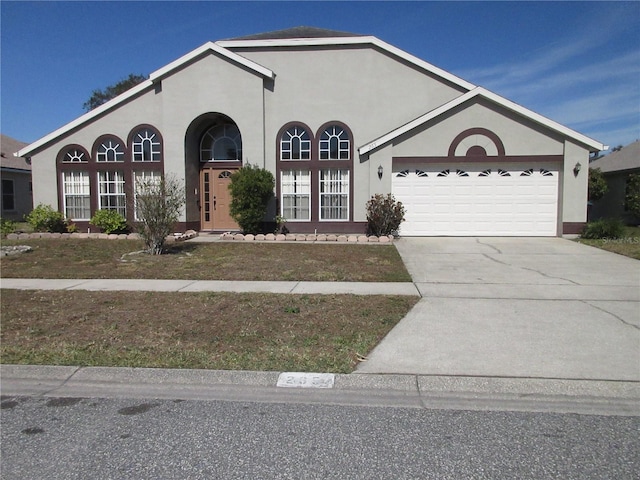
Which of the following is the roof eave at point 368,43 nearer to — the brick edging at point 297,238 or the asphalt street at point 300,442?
the brick edging at point 297,238

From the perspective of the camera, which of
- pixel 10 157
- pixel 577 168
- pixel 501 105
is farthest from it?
pixel 10 157

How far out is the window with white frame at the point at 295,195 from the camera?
17.8 meters

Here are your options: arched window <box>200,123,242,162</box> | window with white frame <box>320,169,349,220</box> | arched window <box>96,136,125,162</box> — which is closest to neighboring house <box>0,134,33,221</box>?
arched window <box>96,136,125,162</box>

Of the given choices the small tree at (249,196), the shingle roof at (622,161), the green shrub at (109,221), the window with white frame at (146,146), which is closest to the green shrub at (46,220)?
the green shrub at (109,221)

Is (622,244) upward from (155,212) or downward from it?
downward

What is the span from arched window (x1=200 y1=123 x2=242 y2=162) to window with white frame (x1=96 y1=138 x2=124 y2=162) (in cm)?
313

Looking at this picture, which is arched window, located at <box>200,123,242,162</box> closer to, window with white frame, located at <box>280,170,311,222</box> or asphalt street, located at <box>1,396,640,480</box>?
window with white frame, located at <box>280,170,311,222</box>

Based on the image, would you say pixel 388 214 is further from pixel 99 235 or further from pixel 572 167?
pixel 99 235

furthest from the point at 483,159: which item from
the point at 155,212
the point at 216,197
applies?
the point at 155,212

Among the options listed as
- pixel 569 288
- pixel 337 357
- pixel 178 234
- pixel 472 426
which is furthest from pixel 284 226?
pixel 472 426

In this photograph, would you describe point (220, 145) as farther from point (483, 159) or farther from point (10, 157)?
point (10, 157)

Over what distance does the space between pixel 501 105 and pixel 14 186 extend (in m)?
26.6

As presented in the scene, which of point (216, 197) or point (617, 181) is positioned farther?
point (617, 181)

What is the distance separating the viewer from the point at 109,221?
17.1 meters
